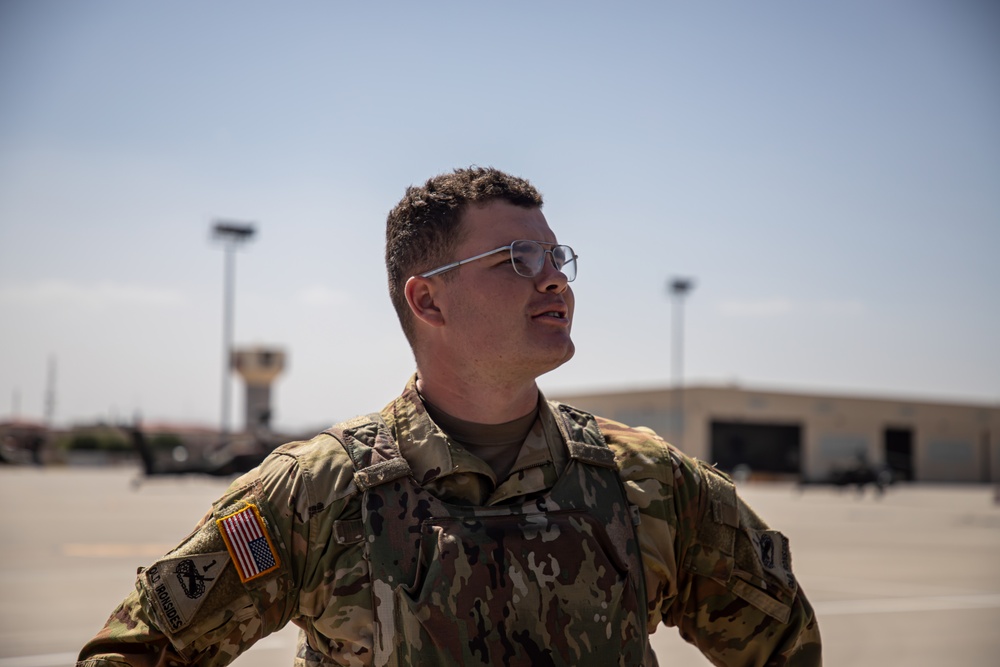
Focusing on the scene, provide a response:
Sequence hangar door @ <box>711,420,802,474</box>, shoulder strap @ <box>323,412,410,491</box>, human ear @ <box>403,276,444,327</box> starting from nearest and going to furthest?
shoulder strap @ <box>323,412,410,491</box> → human ear @ <box>403,276,444,327</box> → hangar door @ <box>711,420,802,474</box>

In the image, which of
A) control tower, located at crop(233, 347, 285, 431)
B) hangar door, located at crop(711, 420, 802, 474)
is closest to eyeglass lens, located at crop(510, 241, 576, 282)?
hangar door, located at crop(711, 420, 802, 474)

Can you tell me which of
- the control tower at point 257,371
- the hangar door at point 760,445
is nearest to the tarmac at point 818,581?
the hangar door at point 760,445

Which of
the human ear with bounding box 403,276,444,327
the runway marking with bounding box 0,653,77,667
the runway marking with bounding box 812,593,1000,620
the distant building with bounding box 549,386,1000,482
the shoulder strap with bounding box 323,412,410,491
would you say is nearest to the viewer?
the shoulder strap with bounding box 323,412,410,491

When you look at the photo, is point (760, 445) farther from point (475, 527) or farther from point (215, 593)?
point (215, 593)

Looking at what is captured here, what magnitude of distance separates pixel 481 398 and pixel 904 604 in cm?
→ 928

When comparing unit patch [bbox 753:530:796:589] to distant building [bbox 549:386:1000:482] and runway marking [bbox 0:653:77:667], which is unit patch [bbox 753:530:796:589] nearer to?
runway marking [bbox 0:653:77:667]

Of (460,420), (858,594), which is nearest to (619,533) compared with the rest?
(460,420)

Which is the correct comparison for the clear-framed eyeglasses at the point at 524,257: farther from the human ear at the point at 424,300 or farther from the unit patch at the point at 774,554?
the unit patch at the point at 774,554

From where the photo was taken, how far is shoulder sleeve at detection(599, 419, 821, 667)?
2.33 meters

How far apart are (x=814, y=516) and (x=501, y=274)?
80.8 ft

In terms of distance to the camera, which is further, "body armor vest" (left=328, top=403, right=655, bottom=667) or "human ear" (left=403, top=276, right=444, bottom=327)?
"human ear" (left=403, top=276, right=444, bottom=327)

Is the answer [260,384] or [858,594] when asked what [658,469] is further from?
[260,384]

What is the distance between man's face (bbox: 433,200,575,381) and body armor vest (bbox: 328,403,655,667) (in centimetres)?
31

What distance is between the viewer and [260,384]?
9919 cm
